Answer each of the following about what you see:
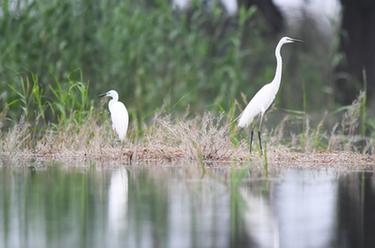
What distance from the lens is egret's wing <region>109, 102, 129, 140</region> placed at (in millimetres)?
11609

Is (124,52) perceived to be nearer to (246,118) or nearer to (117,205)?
(246,118)

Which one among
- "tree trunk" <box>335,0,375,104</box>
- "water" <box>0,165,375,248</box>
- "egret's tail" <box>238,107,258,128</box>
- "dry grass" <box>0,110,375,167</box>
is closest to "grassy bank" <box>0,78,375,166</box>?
"dry grass" <box>0,110,375,167</box>

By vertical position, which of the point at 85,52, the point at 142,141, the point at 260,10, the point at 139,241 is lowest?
the point at 139,241

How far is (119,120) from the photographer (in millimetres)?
11906

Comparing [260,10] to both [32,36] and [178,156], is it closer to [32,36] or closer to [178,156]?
[32,36]

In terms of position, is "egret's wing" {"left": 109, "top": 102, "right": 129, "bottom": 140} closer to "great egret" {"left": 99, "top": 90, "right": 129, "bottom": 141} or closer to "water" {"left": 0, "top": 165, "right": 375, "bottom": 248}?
"great egret" {"left": 99, "top": 90, "right": 129, "bottom": 141}

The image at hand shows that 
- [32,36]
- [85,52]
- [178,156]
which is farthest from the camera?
[85,52]

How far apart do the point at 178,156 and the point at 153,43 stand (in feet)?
23.2

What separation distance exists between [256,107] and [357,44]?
1178cm

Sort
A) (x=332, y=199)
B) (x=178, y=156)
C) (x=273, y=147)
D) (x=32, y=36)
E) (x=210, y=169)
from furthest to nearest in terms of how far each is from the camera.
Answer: (x=32, y=36)
(x=273, y=147)
(x=178, y=156)
(x=210, y=169)
(x=332, y=199)

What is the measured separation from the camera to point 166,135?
10914 mm

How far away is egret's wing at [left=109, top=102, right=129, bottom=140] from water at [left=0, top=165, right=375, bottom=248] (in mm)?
1945

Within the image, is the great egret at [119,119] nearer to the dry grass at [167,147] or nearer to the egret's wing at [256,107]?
the dry grass at [167,147]

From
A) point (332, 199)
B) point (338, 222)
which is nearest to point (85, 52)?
point (332, 199)
